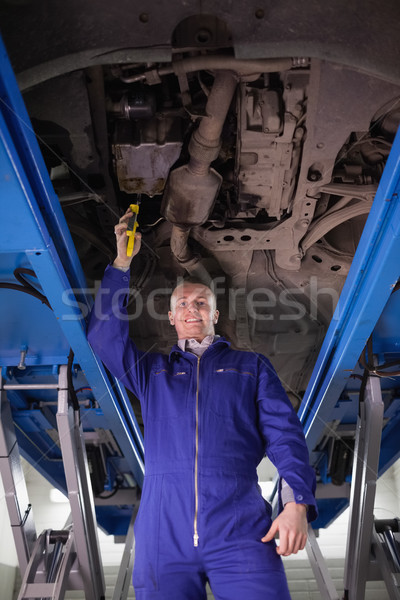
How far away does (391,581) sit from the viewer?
2.93m

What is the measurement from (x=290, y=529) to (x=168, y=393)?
30.4 inches

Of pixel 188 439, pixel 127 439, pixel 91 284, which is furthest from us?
pixel 127 439

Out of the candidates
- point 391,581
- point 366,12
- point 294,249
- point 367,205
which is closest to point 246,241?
point 294,249

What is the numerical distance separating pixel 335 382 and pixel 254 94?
152 centimetres

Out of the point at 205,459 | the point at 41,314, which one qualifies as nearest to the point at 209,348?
the point at 205,459

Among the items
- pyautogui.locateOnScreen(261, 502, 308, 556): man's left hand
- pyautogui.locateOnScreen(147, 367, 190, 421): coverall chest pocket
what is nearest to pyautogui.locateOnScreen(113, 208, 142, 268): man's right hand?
pyautogui.locateOnScreen(147, 367, 190, 421): coverall chest pocket

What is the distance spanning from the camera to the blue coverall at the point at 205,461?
6.67ft

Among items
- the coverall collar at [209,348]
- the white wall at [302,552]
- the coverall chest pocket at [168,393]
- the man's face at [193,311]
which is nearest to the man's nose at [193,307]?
the man's face at [193,311]

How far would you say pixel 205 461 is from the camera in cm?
218

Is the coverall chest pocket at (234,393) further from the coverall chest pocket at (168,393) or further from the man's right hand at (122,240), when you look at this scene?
the man's right hand at (122,240)

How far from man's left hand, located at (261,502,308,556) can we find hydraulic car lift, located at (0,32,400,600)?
0.86m

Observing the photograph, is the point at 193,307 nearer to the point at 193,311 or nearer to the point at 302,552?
the point at 193,311

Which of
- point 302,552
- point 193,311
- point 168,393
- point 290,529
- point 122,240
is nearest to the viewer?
point 290,529

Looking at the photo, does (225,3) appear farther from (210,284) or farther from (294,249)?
(210,284)
